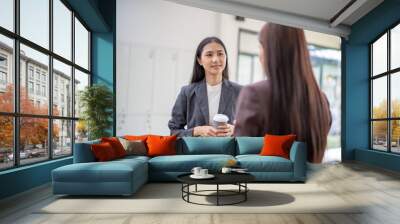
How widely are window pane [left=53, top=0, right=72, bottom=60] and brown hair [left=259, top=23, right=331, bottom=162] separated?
3.80 metres

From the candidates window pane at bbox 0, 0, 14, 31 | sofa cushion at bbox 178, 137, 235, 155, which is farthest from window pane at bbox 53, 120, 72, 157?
sofa cushion at bbox 178, 137, 235, 155

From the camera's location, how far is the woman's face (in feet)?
25.7

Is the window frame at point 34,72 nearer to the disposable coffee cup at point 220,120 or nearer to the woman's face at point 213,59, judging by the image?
the woman's face at point 213,59

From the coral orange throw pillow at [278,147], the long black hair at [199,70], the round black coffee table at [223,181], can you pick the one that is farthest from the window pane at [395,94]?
the round black coffee table at [223,181]

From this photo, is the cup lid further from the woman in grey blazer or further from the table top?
the table top

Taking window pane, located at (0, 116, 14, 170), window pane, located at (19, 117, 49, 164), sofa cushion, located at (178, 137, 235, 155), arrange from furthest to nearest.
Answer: sofa cushion, located at (178, 137, 235, 155) < window pane, located at (19, 117, 49, 164) < window pane, located at (0, 116, 14, 170)

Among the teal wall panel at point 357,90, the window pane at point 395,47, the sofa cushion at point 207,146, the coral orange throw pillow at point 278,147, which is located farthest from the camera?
the teal wall panel at point 357,90

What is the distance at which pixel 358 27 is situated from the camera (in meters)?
8.74

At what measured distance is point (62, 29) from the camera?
6660mm

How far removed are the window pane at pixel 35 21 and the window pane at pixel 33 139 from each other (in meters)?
1.19

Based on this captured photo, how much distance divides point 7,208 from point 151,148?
267 centimetres

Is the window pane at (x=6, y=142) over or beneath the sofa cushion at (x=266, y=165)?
over

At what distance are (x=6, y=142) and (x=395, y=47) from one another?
7350 mm

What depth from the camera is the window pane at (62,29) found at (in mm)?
6363
